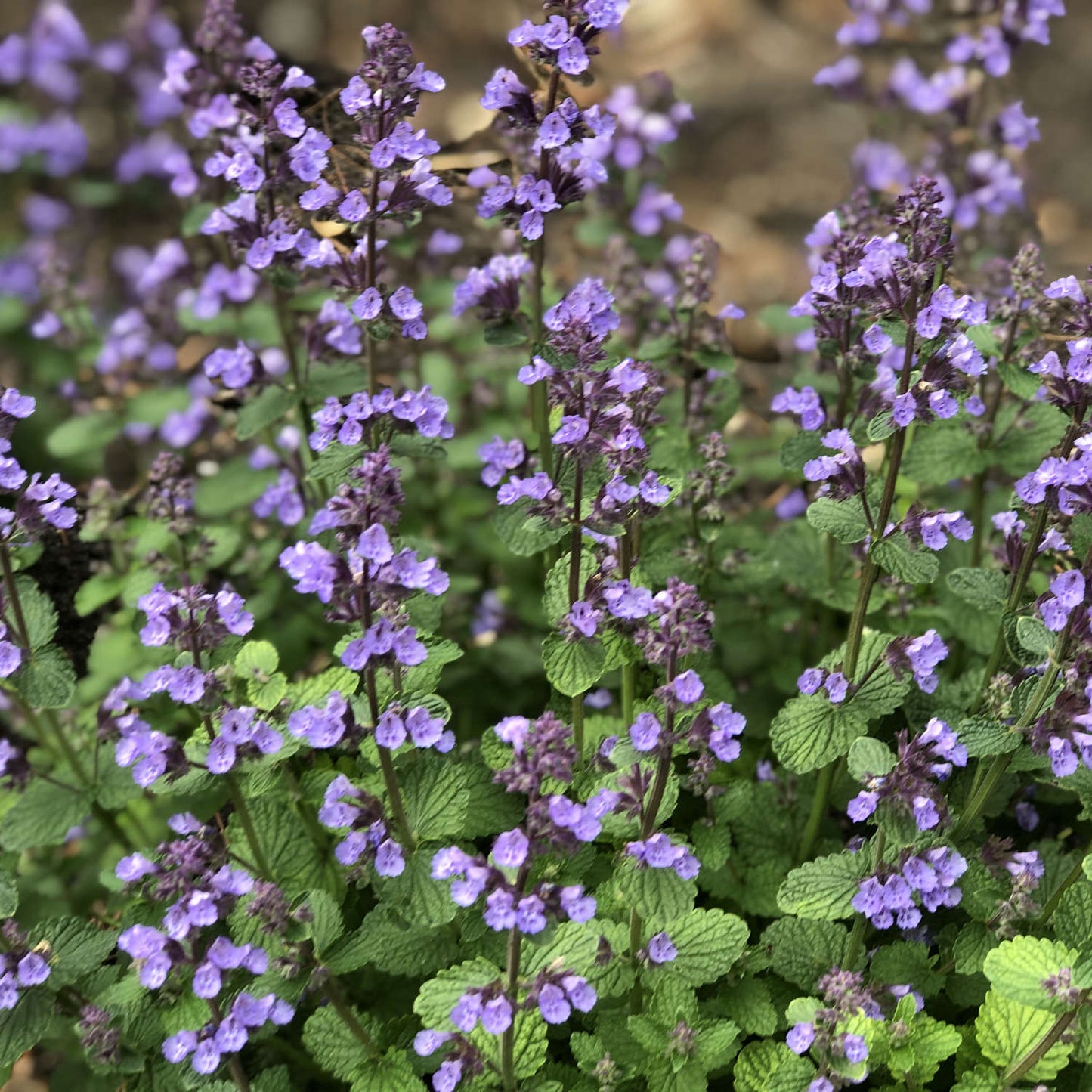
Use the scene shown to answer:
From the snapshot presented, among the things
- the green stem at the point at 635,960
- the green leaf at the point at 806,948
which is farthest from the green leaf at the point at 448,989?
the green leaf at the point at 806,948

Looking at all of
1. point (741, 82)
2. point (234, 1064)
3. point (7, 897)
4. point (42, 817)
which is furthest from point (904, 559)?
point (741, 82)

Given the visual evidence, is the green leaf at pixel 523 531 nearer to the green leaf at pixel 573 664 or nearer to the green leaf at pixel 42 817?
the green leaf at pixel 573 664

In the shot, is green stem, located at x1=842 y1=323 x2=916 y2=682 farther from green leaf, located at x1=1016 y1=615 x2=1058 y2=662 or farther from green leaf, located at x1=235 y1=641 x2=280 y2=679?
green leaf, located at x1=235 y1=641 x2=280 y2=679

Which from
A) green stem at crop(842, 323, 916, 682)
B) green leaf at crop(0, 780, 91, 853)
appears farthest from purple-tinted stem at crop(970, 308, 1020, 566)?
green leaf at crop(0, 780, 91, 853)

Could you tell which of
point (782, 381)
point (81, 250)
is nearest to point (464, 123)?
point (782, 381)

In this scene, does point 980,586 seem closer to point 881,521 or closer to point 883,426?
point 881,521

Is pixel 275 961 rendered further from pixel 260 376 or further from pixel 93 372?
pixel 93 372
